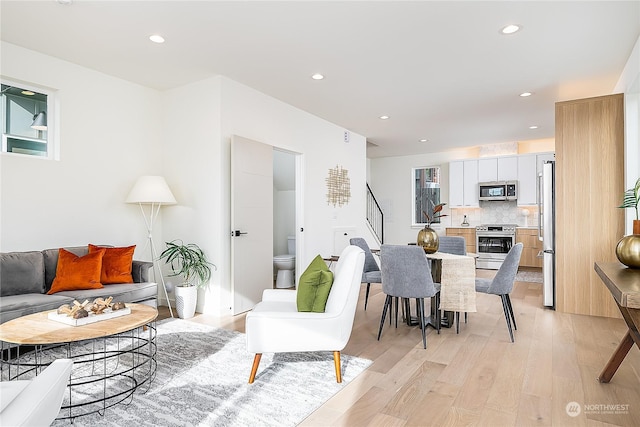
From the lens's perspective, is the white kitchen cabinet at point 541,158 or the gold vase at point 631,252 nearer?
the gold vase at point 631,252

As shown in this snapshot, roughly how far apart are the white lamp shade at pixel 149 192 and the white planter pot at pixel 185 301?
1.00 metres

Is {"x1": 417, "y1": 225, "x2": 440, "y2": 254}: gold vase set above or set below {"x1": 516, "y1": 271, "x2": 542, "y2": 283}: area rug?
above

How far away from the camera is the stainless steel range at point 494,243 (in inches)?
307

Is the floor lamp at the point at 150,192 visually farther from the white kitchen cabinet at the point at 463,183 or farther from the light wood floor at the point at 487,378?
the white kitchen cabinet at the point at 463,183

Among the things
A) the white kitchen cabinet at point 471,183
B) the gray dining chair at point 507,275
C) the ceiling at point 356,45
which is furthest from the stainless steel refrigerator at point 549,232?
the white kitchen cabinet at point 471,183

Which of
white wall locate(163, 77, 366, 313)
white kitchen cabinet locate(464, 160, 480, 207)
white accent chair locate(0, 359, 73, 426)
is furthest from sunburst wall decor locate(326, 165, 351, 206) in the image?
white accent chair locate(0, 359, 73, 426)

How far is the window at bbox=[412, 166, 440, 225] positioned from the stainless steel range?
1.46m

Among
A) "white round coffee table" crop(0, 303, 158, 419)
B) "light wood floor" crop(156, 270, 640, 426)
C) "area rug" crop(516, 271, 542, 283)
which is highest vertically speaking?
"white round coffee table" crop(0, 303, 158, 419)

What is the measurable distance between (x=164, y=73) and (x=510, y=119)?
206 inches

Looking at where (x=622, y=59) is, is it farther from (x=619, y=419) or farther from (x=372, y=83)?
(x=619, y=419)

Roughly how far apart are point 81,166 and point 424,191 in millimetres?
7423

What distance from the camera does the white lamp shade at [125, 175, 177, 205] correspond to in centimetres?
421

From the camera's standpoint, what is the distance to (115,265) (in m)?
3.87

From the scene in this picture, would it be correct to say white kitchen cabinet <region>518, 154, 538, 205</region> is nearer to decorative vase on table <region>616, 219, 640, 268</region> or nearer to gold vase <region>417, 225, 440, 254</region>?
gold vase <region>417, 225, 440, 254</region>
